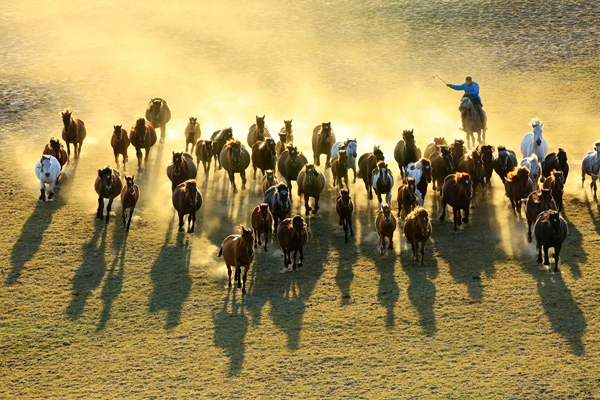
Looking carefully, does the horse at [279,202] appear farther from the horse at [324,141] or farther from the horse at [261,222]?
the horse at [324,141]

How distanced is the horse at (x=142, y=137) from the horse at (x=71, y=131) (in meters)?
1.96

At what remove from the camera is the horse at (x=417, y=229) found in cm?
2381

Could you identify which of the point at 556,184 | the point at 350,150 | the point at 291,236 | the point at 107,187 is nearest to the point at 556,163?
the point at 556,184

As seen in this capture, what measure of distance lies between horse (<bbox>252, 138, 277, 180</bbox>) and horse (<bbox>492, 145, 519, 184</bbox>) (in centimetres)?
704

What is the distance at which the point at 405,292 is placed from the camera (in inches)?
893

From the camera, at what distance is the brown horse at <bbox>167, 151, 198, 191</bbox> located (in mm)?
28344

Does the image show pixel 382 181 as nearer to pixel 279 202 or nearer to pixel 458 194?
pixel 458 194

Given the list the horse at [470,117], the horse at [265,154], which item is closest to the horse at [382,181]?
the horse at [265,154]

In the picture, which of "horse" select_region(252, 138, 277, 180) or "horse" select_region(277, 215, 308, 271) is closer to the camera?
"horse" select_region(277, 215, 308, 271)

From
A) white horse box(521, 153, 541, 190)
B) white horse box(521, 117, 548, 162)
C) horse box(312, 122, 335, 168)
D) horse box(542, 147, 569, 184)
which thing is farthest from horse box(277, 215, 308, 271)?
white horse box(521, 117, 548, 162)

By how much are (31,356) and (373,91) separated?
81.5ft

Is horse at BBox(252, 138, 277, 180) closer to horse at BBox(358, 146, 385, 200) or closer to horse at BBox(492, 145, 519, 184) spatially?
horse at BBox(358, 146, 385, 200)

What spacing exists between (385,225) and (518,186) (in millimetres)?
4854

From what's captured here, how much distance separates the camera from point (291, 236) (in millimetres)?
23656
